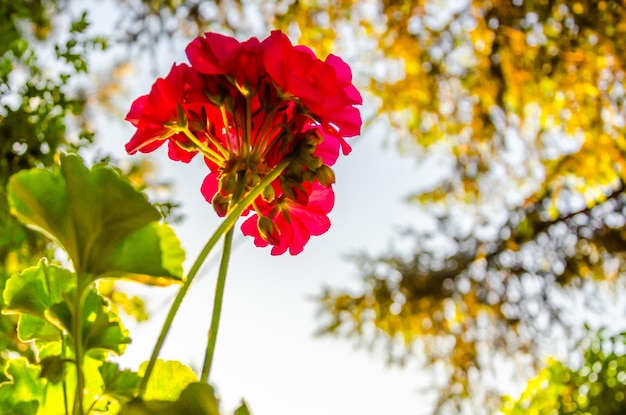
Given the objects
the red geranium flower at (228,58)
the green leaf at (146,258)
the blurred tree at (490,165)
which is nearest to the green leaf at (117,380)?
the green leaf at (146,258)

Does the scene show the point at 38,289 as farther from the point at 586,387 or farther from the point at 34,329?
the point at 586,387

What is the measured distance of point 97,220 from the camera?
384 mm

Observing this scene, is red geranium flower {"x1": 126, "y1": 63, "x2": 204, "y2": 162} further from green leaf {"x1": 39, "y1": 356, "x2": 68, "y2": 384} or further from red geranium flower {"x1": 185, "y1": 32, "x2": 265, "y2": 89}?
green leaf {"x1": 39, "y1": 356, "x2": 68, "y2": 384}

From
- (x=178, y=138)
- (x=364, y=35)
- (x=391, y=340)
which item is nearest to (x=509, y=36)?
(x=364, y=35)

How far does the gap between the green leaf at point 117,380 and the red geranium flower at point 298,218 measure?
149 mm

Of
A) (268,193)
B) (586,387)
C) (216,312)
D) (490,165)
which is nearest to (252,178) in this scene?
(268,193)

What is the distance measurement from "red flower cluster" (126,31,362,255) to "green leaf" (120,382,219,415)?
6.9 inches

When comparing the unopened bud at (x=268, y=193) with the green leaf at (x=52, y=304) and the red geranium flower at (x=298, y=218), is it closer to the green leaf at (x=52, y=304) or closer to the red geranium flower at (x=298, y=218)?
the red geranium flower at (x=298, y=218)

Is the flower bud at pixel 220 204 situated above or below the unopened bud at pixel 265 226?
above

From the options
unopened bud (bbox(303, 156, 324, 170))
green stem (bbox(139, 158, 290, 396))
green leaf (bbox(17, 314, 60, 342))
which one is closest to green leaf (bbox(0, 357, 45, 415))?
green leaf (bbox(17, 314, 60, 342))

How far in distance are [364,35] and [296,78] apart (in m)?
3.39

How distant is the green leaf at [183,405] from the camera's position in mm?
340

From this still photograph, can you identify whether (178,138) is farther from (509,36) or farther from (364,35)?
(364,35)

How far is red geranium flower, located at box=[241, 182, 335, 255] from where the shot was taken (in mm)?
561
